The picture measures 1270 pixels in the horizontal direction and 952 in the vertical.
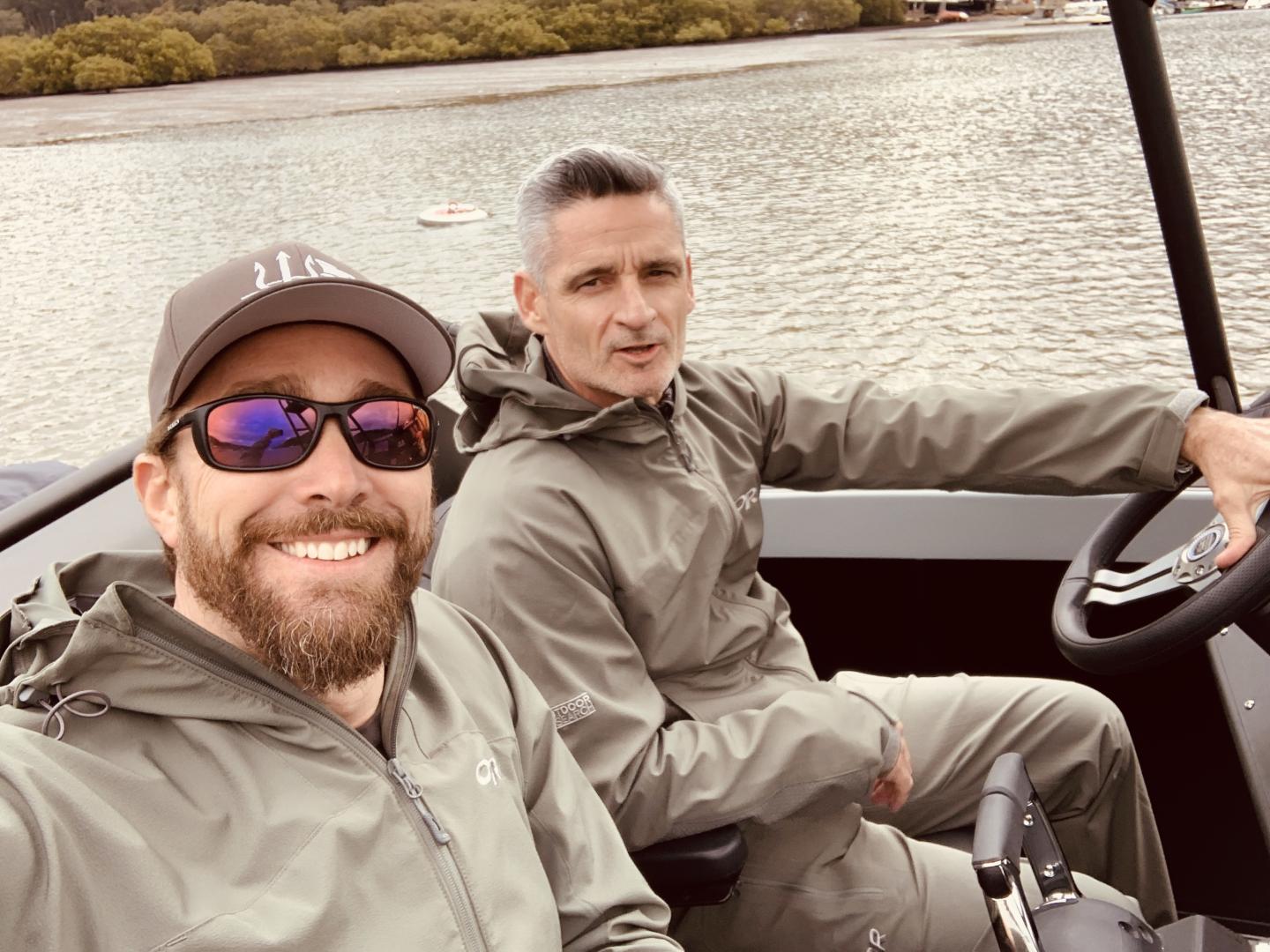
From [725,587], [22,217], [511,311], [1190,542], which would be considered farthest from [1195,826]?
[22,217]

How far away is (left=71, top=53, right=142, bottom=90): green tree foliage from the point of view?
854cm

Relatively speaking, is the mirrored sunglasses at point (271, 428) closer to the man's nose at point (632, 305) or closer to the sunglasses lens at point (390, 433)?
the sunglasses lens at point (390, 433)

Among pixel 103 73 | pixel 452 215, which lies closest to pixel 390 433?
pixel 103 73

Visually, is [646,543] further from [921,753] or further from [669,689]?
[921,753]

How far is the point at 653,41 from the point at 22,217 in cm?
842

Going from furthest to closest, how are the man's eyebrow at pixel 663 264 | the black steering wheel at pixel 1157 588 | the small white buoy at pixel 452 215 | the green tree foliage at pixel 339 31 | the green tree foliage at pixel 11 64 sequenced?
the small white buoy at pixel 452 215 < the green tree foliage at pixel 339 31 < the green tree foliage at pixel 11 64 < the man's eyebrow at pixel 663 264 < the black steering wheel at pixel 1157 588

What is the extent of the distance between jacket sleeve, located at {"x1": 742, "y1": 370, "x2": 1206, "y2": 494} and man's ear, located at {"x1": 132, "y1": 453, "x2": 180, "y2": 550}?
899mm

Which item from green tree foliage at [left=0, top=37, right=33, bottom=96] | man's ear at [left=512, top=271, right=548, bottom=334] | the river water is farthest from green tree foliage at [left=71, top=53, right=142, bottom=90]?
man's ear at [left=512, top=271, right=548, bottom=334]

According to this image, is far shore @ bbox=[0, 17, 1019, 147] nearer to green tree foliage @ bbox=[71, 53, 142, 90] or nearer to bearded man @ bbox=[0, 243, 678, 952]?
green tree foliage @ bbox=[71, 53, 142, 90]

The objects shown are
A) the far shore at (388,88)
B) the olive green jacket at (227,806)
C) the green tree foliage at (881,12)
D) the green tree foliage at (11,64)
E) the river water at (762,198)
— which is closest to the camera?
the olive green jacket at (227,806)

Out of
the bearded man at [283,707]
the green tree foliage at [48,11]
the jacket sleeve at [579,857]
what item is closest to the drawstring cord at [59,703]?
the bearded man at [283,707]

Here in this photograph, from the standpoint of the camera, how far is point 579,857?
1.03 meters

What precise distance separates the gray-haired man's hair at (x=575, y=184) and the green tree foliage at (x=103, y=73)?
7.98m

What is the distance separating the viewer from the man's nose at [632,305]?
4.84ft
